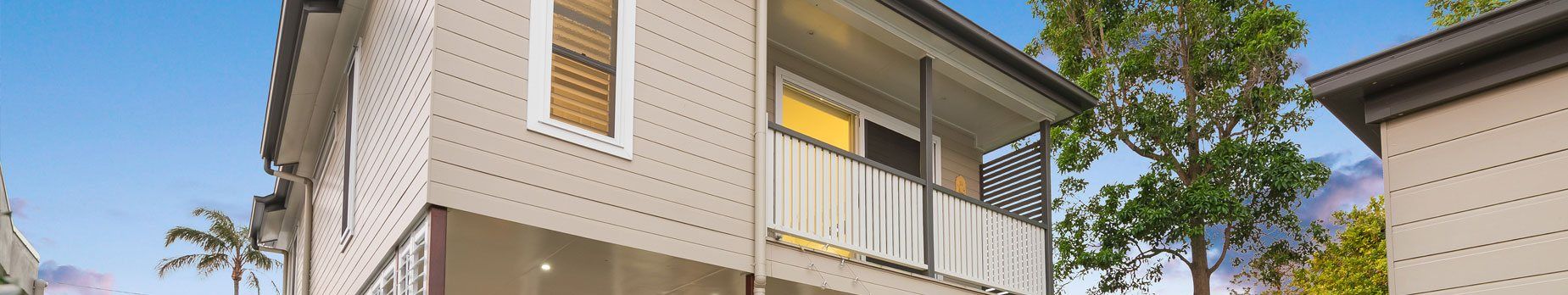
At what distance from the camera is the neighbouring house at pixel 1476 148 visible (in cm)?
601

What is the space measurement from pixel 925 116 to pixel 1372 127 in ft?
12.4

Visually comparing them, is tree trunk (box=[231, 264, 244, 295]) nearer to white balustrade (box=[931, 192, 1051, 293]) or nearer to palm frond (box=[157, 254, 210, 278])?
palm frond (box=[157, 254, 210, 278])

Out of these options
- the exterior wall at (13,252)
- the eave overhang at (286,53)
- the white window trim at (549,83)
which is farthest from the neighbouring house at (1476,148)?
the eave overhang at (286,53)

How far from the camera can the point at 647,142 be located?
24.8 ft

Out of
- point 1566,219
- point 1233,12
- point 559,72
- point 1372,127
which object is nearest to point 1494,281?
point 1566,219

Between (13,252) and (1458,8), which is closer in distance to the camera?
(13,252)

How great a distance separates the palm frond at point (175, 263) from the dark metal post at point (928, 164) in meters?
37.4

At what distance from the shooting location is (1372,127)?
6.86m

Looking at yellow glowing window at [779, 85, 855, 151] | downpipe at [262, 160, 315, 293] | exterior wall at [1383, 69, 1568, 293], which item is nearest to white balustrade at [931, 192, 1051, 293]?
yellow glowing window at [779, 85, 855, 151]

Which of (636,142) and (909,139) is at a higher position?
(909,139)

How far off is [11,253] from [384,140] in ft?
22.4

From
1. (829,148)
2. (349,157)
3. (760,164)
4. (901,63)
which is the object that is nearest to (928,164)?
(829,148)

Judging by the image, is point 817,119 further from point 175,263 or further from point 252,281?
point 252,281

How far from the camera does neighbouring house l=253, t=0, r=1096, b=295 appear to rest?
6.79 m
